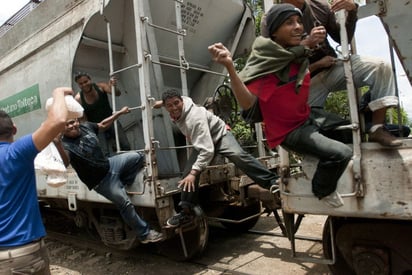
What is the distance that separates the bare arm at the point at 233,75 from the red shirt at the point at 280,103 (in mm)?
82

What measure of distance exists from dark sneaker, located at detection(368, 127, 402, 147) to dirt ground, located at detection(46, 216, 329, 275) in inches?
76.1

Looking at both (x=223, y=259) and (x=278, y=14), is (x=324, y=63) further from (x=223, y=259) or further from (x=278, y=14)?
(x=223, y=259)

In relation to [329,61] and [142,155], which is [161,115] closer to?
[142,155]

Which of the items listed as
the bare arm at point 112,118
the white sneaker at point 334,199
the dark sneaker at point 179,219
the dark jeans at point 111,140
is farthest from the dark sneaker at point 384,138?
the dark jeans at point 111,140

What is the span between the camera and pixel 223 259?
4363mm

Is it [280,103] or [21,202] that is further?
[280,103]

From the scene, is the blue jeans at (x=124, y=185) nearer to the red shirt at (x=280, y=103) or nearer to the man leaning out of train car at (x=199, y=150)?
the man leaning out of train car at (x=199, y=150)

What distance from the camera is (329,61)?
2.61 m

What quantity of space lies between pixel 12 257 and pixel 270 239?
341 centimetres

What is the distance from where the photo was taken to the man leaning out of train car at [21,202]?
2.06 m

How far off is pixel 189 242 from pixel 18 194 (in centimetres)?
245

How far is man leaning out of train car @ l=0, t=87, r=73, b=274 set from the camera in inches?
81.2

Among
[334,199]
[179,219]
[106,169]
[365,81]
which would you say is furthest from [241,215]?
[365,81]

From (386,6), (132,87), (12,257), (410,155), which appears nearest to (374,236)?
(410,155)
